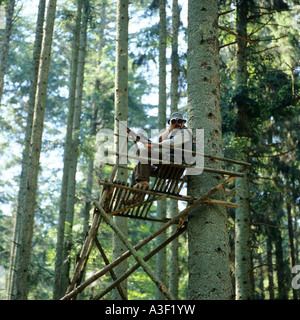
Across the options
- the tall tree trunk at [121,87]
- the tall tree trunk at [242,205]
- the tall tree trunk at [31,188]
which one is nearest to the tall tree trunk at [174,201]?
the tall tree trunk at [242,205]

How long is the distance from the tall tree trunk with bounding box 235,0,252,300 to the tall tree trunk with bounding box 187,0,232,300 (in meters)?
3.96

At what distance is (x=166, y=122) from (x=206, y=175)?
858 cm

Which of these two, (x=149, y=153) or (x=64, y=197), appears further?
(x=64, y=197)

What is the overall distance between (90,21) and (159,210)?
728cm

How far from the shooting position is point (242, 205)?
9359 mm

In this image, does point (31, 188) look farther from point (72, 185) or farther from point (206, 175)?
point (206, 175)

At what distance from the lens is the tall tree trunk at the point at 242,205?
893 centimetres

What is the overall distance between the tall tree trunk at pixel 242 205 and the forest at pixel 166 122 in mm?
28

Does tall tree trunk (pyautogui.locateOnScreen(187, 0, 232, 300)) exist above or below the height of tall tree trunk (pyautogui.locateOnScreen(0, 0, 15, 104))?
below

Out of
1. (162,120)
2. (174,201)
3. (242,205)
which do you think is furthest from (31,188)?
(242,205)

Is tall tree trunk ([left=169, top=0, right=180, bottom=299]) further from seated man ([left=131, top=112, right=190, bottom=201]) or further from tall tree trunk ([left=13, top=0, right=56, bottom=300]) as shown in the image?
seated man ([left=131, top=112, right=190, bottom=201])

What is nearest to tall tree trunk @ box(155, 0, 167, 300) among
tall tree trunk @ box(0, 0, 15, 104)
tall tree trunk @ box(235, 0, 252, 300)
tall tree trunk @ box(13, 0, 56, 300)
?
tall tree trunk @ box(235, 0, 252, 300)

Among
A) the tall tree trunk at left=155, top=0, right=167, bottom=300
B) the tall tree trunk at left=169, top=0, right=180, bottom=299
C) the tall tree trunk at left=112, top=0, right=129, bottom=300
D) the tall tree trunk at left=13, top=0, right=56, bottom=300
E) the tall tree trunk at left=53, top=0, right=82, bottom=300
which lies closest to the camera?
the tall tree trunk at left=112, top=0, right=129, bottom=300

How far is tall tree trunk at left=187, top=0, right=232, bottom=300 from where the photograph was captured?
4.36 m
